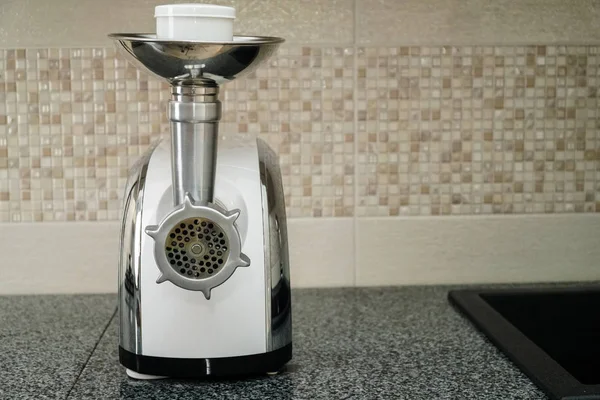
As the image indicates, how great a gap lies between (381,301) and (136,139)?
1.32 feet

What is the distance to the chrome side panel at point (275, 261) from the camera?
2.75ft

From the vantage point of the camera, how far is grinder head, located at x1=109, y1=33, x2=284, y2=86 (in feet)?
2.46

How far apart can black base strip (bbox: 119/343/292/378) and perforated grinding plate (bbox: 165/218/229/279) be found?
0.30 ft

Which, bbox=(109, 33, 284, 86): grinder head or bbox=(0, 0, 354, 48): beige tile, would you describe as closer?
bbox=(109, 33, 284, 86): grinder head

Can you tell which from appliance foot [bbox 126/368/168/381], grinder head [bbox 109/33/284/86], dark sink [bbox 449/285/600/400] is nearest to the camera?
grinder head [bbox 109/33/284/86]

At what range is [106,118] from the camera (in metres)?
1.19

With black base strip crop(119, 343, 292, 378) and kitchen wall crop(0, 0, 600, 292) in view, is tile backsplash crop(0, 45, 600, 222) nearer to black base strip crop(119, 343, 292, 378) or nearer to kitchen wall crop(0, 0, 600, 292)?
kitchen wall crop(0, 0, 600, 292)

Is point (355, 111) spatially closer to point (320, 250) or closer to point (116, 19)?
point (320, 250)

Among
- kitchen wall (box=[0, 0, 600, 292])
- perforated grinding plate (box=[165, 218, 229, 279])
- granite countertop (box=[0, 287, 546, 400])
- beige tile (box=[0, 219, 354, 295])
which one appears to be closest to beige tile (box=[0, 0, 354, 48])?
kitchen wall (box=[0, 0, 600, 292])

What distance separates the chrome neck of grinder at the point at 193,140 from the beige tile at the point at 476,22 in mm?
446

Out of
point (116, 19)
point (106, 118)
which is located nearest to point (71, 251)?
point (106, 118)

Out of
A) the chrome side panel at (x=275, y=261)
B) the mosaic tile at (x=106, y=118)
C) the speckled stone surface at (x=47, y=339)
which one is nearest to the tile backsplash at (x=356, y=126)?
the mosaic tile at (x=106, y=118)

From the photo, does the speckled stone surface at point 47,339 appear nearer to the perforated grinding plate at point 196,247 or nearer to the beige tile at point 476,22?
the perforated grinding plate at point 196,247

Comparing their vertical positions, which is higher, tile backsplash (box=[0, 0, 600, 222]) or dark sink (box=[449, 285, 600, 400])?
tile backsplash (box=[0, 0, 600, 222])
